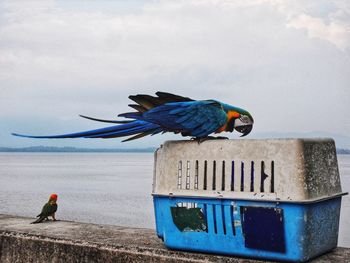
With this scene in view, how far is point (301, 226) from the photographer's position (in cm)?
342

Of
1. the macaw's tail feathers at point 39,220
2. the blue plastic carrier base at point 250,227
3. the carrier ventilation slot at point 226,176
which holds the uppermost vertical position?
the carrier ventilation slot at point 226,176

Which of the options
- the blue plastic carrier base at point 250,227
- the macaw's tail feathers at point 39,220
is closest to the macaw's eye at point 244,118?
the blue plastic carrier base at point 250,227

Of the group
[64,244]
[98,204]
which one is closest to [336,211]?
[64,244]

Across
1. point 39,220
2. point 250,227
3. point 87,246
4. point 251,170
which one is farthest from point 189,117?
point 39,220

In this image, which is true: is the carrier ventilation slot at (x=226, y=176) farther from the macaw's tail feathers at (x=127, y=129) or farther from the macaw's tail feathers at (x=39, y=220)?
the macaw's tail feathers at (x=39, y=220)

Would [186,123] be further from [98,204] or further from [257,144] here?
[98,204]

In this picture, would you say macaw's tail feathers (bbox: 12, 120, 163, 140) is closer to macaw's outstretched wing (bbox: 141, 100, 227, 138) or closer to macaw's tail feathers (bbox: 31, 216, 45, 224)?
macaw's outstretched wing (bbox: 141, 100, 227, 138)

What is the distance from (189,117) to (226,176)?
584 mm

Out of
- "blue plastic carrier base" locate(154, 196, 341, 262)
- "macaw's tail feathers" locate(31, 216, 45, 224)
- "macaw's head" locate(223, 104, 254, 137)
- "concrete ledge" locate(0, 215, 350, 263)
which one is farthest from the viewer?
"macaw's tail feathers" locate(31, 216, 45, 224)

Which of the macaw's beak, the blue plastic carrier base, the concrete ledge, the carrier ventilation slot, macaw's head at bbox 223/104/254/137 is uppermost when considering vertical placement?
macaw's head at bbox 223/104/254/137

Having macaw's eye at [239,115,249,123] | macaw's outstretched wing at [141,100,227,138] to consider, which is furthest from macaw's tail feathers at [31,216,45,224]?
macaw's eye at [239,115,249,123]

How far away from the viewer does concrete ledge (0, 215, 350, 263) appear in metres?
3.98

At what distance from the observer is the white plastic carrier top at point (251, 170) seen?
3.49 meters

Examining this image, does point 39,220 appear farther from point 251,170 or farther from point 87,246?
point 251,170
